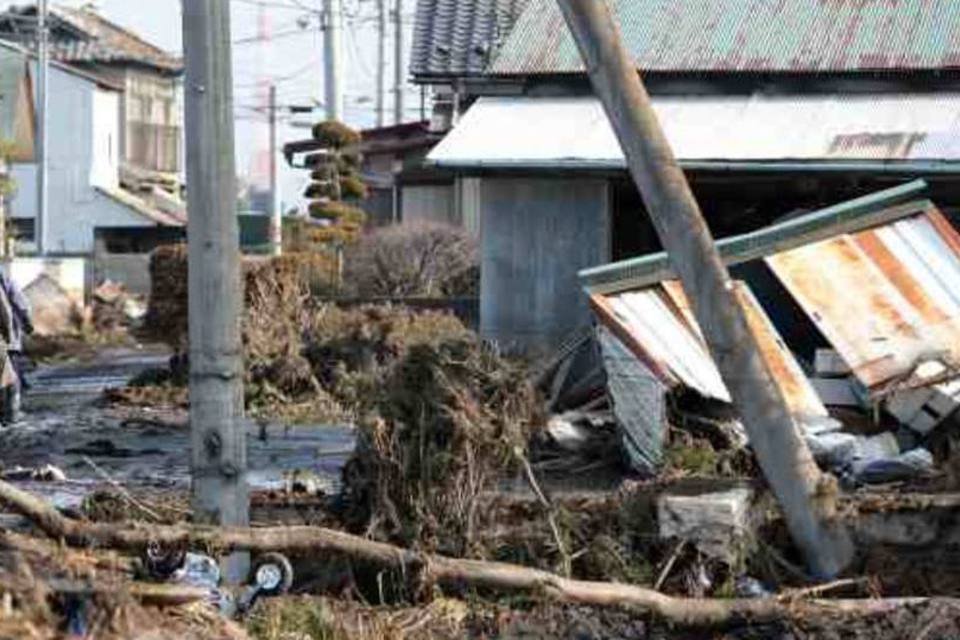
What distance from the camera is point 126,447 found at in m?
14.5

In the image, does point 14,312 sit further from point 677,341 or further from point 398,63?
point 398,63

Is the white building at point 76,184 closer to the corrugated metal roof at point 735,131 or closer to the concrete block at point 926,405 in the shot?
the corrugated metal roof at point 735,131

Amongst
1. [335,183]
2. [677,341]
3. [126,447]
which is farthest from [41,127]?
[677,341]

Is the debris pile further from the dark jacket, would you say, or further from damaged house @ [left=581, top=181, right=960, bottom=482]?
the dark jacket

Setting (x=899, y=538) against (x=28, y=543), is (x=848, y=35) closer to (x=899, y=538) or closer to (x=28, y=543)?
(x=899, y=538)

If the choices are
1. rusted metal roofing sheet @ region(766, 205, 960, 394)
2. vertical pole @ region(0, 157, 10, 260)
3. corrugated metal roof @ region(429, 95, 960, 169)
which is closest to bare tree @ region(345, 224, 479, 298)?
corrugated metal roof @ region(429, 95, 960, 169)

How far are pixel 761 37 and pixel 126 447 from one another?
271 inches

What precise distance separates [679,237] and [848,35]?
7.37m

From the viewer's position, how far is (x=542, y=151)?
593 inches

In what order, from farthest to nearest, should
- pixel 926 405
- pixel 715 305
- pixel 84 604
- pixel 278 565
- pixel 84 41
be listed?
pixel 84 41 → pixel 926 405 → pixel 715 305 → pixel 278 565 → pixel 84 604

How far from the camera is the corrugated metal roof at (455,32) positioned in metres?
19.9

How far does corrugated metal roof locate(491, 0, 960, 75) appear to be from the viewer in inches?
600

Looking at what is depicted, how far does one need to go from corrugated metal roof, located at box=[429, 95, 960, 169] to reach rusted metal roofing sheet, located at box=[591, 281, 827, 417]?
2354 mm

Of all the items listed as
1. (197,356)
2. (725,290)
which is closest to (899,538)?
(725,290)
